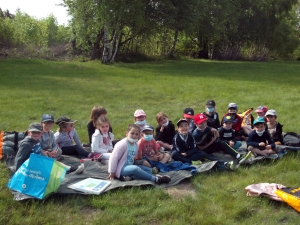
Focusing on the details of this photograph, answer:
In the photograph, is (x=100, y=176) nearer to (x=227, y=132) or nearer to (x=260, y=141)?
(x=227, y=132)

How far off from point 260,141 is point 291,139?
3.61 ft

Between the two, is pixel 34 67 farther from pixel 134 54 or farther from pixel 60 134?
pixel 60 134

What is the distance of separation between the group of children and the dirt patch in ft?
0.59

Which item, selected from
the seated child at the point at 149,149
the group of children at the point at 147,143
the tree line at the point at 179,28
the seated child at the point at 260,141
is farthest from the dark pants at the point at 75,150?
the tree line at the point at 179,28

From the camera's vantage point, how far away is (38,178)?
425 cm

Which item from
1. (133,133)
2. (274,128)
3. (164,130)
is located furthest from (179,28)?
(133,133)

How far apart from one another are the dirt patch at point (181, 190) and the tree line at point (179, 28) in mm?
18609

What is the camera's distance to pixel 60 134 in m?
6.61

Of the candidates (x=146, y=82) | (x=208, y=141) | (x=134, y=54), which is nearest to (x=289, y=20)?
(x=134, y=54)

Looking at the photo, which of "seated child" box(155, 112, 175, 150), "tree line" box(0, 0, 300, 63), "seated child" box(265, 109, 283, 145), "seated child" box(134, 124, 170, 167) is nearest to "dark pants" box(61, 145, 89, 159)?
"seated child" box(134, 124, 170, 167)

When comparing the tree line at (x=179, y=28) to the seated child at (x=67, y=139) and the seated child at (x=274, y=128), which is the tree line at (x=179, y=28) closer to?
the seated child at (x=274, y=128)

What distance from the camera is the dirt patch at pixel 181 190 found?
467cm

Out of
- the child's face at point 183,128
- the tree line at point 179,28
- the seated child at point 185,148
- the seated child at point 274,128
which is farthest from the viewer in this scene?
the tree line at point 179,28

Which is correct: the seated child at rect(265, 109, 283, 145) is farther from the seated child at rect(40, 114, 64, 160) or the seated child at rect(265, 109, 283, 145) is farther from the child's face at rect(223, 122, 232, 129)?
the seated child at rect(40, 114, 64, 160)
